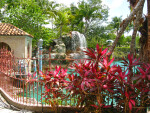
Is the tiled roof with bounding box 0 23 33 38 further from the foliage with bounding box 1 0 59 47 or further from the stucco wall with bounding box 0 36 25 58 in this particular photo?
the foliage with bounding box 1 0 59 47

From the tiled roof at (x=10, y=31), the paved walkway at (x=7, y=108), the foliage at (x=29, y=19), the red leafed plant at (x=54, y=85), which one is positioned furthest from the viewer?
the foliage at (x=29, y=19)

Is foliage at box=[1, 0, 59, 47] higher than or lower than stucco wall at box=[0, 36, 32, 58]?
higher

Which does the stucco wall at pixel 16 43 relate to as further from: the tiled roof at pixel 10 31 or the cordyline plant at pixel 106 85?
the cordyline plant at pixel 106 85

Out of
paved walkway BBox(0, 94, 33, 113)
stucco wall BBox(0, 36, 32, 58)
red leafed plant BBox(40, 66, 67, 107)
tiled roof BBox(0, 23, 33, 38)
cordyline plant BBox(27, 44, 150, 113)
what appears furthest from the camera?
stucco wall BBox(0, 36, 32, 58)

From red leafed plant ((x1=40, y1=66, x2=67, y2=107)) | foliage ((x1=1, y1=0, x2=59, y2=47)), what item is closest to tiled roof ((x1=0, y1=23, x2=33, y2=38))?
foliage ((x1=1, y1=0, x2=59, y2=47))

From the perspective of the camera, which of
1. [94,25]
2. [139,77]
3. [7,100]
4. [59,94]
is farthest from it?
[94,25]

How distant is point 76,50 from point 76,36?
7.81ft

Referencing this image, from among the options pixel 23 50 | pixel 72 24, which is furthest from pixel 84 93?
pixel 72 24

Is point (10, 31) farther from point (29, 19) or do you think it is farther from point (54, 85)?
point (54, 85)

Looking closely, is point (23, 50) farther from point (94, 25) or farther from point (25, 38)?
point (94, 25)

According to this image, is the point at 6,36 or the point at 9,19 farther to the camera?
the point at 9,19

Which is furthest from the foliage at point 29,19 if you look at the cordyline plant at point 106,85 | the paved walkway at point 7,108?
the cordyline plant at point 106,85

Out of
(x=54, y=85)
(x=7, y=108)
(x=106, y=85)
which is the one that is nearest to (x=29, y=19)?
(x=7, y=108)

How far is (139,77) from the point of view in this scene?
2.77 metres
